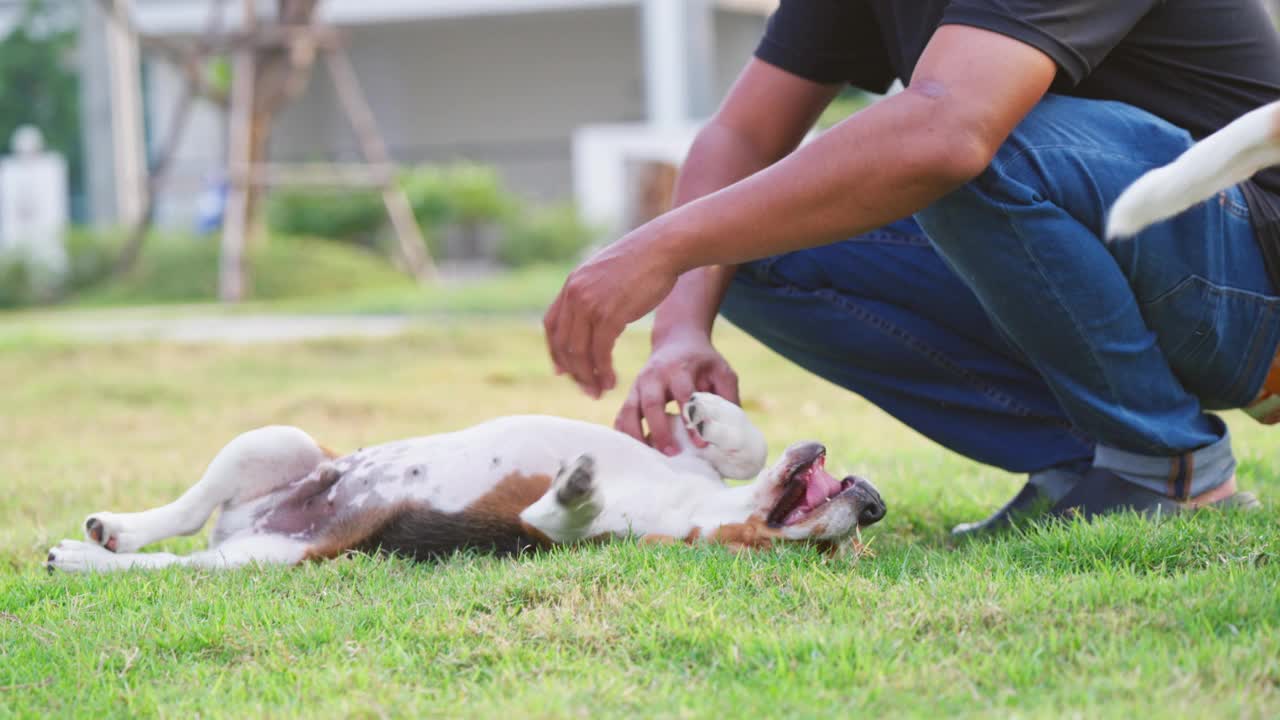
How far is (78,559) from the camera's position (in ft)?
9.07

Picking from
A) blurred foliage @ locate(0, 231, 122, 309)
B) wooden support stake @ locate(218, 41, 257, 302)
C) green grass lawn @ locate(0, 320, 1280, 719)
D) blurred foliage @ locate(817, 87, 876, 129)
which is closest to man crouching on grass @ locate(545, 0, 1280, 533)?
green grass lawn @ locate(0, 320, 1280, 719)

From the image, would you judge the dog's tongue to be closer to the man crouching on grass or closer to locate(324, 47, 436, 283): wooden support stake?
the man crouching on grass

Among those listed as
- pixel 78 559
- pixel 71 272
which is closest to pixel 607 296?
pixel 78 559

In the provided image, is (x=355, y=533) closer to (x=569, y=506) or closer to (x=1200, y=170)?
(x=569, y=506)

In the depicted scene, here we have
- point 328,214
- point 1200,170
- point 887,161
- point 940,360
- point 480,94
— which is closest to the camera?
point 1200,170

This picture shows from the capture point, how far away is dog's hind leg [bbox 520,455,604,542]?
2.45 meters

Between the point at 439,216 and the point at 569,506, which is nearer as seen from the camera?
the point at 569,506

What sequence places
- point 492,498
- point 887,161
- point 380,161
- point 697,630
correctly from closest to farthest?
point 697,630 < point 887,161 < point 492,498 < point 380,161

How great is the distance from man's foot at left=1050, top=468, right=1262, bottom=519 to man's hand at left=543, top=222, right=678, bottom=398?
96cm

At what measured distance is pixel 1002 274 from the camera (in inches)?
99.7

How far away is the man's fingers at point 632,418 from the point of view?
290 centimetres

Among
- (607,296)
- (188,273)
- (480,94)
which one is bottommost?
(188,273)

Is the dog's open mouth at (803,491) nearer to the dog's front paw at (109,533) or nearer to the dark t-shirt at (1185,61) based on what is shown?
the dark t-shirt at (1185,61)

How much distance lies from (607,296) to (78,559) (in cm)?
126
